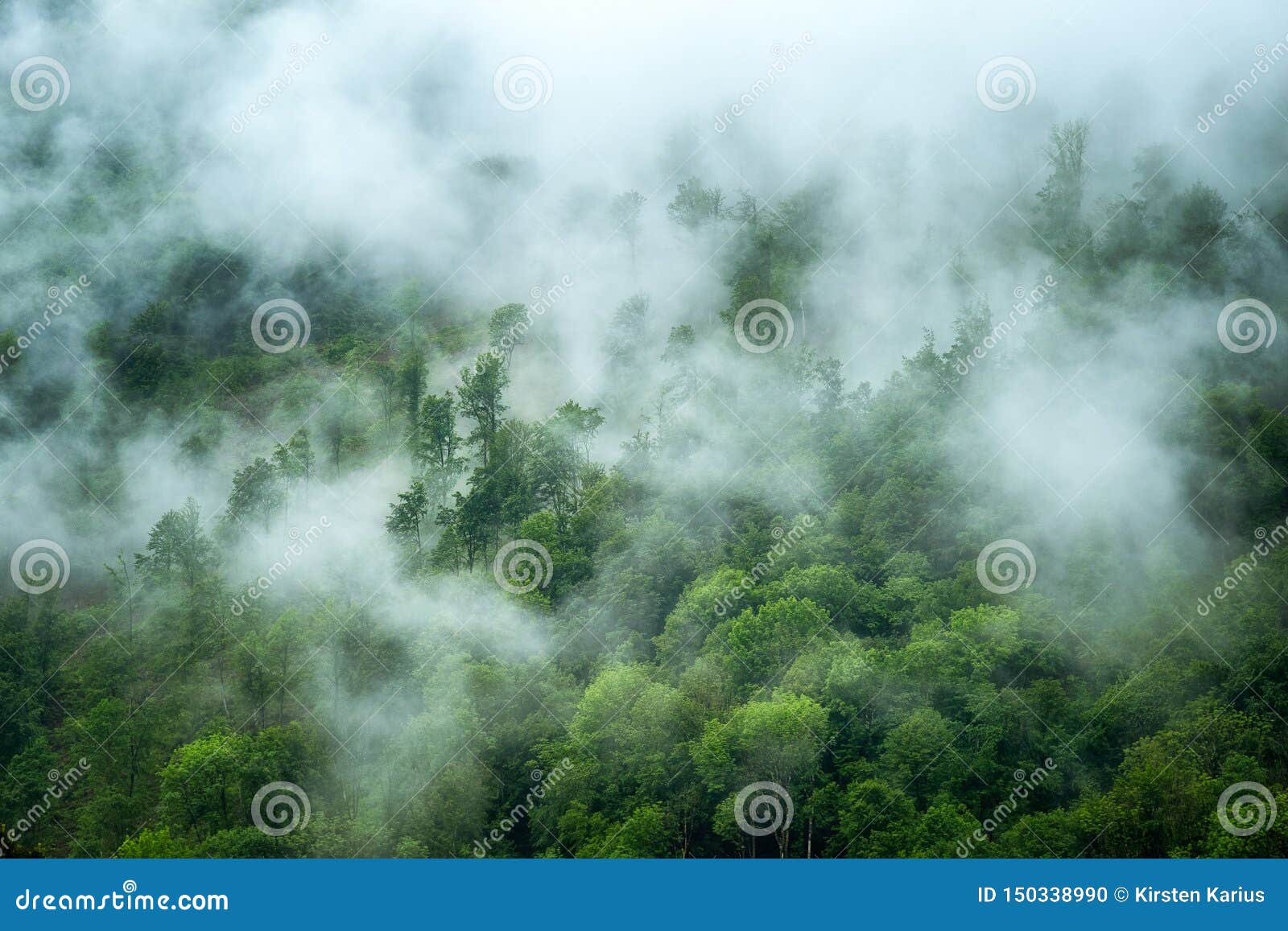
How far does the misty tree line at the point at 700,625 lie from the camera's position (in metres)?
77.1

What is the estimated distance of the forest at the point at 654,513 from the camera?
258 feet

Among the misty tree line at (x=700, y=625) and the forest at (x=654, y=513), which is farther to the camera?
the forest at (x=654, y=513)

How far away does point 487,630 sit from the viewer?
96.8m

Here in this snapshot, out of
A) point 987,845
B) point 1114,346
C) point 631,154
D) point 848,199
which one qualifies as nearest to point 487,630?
point 987,845

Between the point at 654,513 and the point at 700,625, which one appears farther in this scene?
the point at 654,513

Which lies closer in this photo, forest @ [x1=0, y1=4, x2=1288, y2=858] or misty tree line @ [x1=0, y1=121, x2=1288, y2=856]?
misty tree line @ [x1=0, y1=121, x2=1288, y2=856]

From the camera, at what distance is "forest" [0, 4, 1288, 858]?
78.5m

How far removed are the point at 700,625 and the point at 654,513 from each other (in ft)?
56.8

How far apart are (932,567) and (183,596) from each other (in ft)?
201

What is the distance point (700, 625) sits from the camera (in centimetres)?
9375

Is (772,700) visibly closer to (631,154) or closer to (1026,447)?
(1026,447)

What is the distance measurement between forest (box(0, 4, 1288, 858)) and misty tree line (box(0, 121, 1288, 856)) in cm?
35

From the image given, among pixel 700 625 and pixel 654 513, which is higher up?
pixel 654 513

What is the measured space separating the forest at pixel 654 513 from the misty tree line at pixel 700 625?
0.35m
